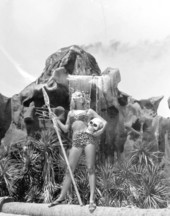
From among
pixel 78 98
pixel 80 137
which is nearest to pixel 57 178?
pixel 78 98

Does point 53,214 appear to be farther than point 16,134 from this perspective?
No

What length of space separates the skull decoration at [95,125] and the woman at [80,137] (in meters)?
0.02

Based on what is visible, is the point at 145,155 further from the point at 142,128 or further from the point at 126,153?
the point at 142,128

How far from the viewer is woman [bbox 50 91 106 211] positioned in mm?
5410

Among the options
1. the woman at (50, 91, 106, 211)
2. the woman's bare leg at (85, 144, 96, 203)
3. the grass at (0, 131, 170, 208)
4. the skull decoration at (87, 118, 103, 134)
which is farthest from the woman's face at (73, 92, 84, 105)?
the grass at (0, 131, 170, 208)

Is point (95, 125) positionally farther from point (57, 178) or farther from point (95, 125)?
point (57, 178)

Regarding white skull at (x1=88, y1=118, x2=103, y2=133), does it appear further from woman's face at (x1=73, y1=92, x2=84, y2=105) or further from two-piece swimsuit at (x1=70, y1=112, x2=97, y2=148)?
woman's face at (x1=73, y1=92, x2=84, y2=105)

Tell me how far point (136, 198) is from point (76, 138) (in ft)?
29.6

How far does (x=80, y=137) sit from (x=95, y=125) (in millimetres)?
271

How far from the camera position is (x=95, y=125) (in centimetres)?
554

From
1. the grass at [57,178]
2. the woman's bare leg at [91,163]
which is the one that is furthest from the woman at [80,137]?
the grass at [57,178]

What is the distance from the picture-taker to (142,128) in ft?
67.4

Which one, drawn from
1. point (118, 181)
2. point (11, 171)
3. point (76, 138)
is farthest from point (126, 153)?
point (76, 138)

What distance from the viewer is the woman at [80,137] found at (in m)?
5.41
